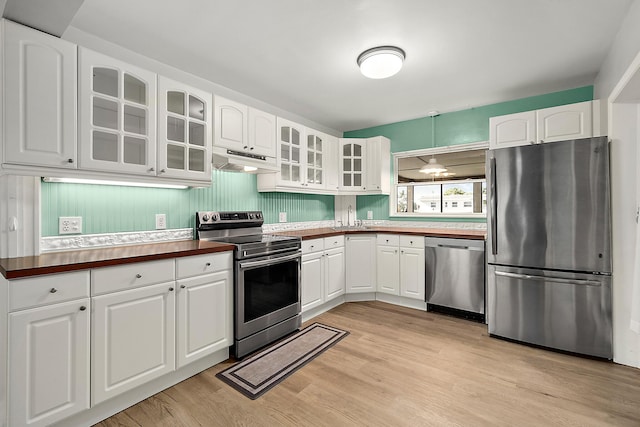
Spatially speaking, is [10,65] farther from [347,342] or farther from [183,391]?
[347,342]

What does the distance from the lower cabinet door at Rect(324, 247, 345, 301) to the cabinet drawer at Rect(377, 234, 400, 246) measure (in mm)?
519

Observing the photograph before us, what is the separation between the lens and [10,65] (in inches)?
60.7

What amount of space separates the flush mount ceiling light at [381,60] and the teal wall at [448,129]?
5.80 feet

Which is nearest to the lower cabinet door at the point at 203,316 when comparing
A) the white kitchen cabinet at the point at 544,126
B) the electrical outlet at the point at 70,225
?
the electrical outlet at the point at 70,225

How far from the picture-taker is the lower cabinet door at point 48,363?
1.36 meters

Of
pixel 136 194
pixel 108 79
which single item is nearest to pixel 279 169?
pixel 136 194

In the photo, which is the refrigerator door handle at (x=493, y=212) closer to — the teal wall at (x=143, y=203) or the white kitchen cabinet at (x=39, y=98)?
the teal wall at (x=143, y=203)

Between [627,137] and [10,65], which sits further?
[627,137]

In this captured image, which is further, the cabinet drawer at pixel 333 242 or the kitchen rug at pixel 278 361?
the cabinet drawer at pixel 333 242

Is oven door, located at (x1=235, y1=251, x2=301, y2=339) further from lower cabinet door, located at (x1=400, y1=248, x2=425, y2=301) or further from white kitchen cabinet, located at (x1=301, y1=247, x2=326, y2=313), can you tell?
lower cabinet door, located at (x1=400, y1=248, x2=425, y2=301)

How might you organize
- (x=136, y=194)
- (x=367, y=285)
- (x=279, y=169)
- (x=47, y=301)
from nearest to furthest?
(x=47, y=301)
(x=136, y=194)
(x=279, y=169)
(x=367, y=285)

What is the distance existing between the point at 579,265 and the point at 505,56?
185 centimetres

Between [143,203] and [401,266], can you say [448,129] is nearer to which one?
[401,266]

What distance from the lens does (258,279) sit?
2.49m
